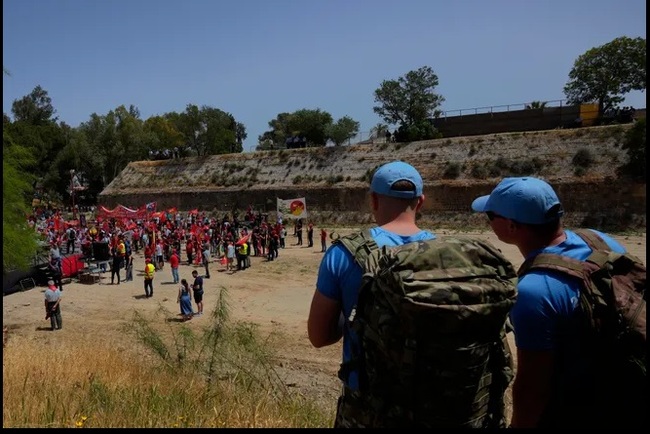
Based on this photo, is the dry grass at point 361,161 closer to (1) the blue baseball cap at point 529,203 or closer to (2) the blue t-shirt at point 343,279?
(1) the blue baseball cap at point 529,203

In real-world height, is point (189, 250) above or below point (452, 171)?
below

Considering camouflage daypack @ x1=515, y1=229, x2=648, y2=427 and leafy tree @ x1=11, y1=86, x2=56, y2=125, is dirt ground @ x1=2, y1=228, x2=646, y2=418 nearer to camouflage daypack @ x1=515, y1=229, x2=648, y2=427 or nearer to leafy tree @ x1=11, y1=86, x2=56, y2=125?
camouflage daypack @ x1=515, y1=229, x2=648, y2=427

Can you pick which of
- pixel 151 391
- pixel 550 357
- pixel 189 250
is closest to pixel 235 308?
pixel 189 250

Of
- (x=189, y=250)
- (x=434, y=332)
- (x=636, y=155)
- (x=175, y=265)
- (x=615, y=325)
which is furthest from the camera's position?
(x=636, y=155)

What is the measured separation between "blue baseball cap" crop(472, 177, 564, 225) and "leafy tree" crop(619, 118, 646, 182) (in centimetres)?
3898

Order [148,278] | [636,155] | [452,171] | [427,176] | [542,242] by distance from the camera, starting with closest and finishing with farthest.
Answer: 1. [542,242]
2. [148,278]
3. [636,155]
4. [452,171]
5. [427,176]

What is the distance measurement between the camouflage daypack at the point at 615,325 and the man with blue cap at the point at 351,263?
0.71 metres

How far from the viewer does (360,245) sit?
98.0 inches

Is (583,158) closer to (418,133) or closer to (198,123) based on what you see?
(418,133)

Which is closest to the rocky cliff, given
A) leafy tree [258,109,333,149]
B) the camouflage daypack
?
leafy tree [258,109,333,149]

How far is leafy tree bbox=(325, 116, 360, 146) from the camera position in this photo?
62.1m

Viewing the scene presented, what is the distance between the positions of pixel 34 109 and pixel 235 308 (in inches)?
3150

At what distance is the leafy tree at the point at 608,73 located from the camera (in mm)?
55875

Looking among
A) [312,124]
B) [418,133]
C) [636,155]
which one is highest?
[312,124]
